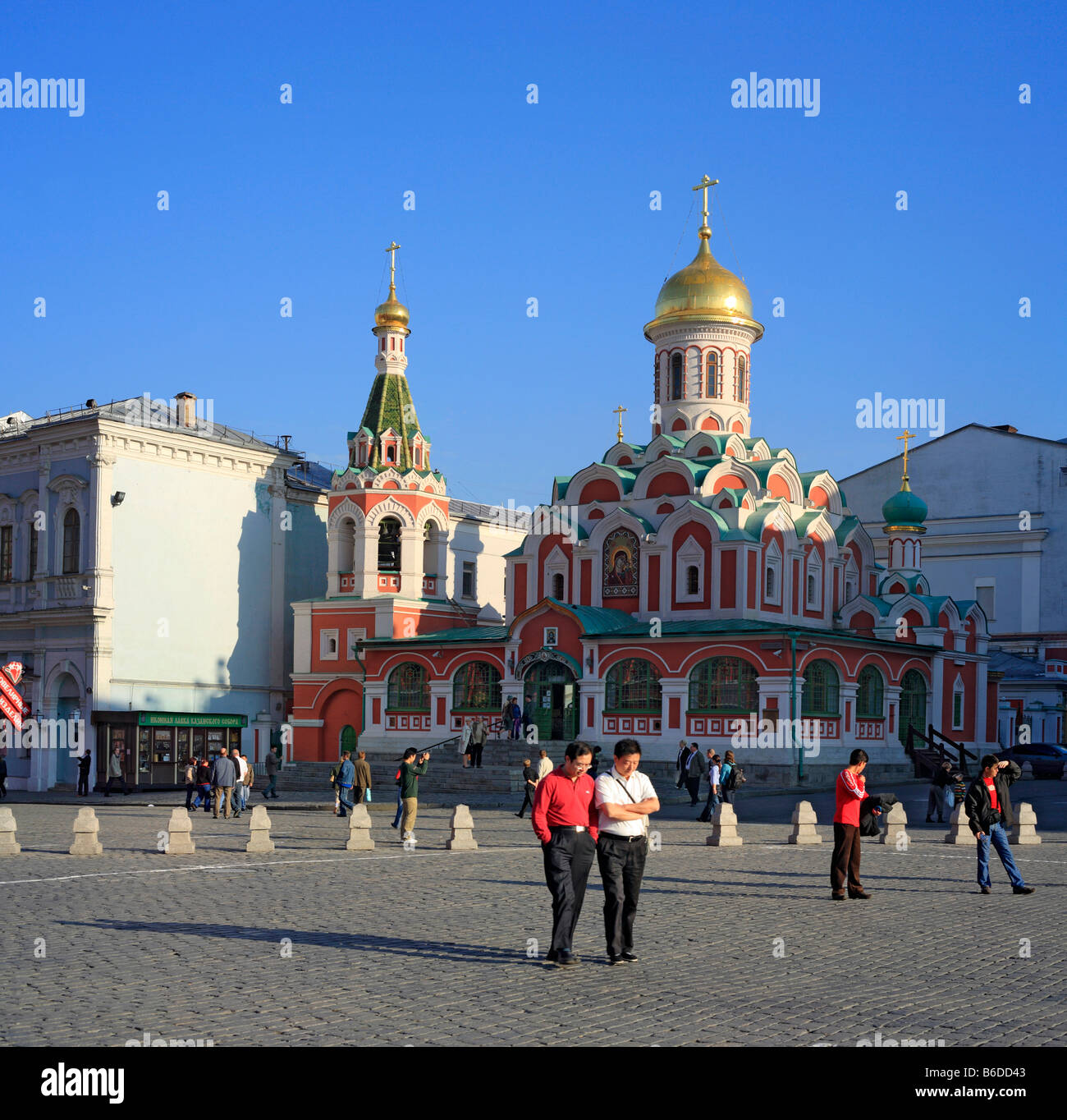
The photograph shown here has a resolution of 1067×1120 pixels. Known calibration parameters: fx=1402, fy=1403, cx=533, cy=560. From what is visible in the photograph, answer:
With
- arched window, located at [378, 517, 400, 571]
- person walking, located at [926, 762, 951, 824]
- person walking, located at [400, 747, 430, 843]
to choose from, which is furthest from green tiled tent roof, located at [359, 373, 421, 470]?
person walking, located at [400, 747, 430, 843]

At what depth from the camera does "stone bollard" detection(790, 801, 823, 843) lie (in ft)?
76.4

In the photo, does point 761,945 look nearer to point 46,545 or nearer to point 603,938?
point 603,938

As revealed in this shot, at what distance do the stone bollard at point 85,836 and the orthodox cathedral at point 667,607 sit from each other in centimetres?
2241

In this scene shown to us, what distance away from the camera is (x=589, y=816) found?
37.1ft

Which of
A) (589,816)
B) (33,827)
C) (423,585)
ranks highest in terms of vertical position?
(423,585)

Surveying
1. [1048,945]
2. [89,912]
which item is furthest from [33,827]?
[1048,945]

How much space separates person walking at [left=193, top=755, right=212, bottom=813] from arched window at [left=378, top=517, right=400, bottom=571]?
1635 cm

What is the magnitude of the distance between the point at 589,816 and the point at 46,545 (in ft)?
128

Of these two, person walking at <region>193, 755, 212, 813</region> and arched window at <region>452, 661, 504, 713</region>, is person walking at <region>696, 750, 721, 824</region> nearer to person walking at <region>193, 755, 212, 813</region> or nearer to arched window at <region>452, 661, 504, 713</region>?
person walking at <region>193, 755, 212, 813</region>

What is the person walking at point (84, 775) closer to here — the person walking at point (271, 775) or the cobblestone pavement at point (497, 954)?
the person walking at point (271, 775)

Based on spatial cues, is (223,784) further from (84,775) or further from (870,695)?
(870,695)

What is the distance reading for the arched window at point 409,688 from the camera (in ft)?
153

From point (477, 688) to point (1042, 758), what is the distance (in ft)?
61.2

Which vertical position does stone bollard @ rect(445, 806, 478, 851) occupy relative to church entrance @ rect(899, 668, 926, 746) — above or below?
below
